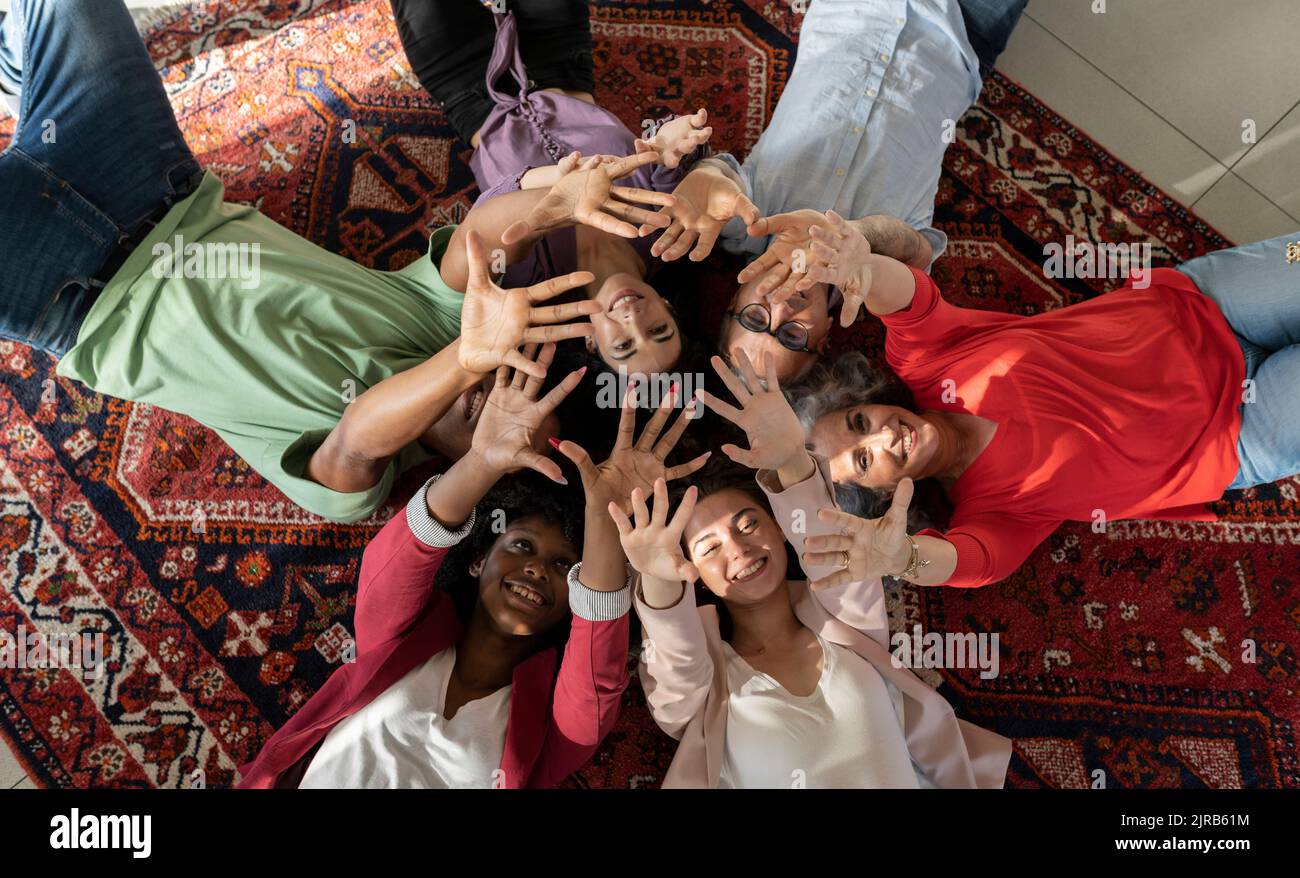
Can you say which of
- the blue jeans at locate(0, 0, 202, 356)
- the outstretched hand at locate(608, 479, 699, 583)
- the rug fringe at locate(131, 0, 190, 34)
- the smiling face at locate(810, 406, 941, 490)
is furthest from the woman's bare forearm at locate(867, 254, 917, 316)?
the rug fringe at locate(131, 0, 190, 34)

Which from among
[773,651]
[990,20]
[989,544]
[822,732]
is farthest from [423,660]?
[990,20]

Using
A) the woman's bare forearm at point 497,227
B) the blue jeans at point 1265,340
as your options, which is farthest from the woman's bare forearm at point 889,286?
the blue jeans at point 1265,340

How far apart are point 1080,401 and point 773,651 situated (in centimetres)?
97

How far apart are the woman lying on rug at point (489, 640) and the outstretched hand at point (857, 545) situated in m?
0.32

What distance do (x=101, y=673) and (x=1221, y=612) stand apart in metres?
3.03

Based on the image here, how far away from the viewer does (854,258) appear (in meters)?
1.78

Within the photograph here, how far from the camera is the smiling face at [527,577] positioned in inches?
74.3

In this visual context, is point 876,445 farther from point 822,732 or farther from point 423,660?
point 423,660

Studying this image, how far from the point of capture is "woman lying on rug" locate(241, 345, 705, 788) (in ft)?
5.71

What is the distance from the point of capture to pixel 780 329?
1900mm

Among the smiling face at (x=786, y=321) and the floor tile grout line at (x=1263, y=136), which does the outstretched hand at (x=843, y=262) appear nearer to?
the smiling face at (x=786, y=321)
